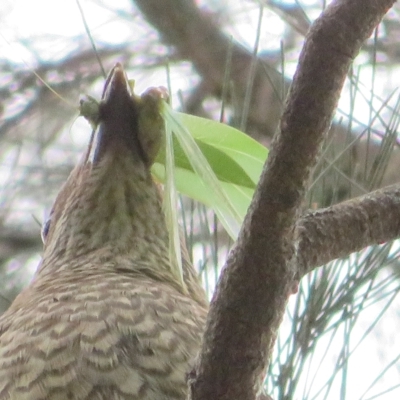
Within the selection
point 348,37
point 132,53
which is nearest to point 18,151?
point 132,53

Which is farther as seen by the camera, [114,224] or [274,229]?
[114,224]

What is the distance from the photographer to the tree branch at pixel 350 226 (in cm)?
83

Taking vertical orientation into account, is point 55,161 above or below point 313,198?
above

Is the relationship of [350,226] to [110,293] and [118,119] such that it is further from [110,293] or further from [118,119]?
[118,119]

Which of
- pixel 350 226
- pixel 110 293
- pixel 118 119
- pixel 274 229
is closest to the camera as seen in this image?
pixel 274 229

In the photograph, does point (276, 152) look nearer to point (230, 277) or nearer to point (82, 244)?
point (230, 277)

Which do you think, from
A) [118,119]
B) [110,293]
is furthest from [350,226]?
[118,119]

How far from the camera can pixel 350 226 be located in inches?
34.1

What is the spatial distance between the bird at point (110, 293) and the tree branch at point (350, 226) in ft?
0.74

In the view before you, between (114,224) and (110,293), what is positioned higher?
(114,224)

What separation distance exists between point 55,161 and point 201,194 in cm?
134

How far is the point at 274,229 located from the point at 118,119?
61 centimetres

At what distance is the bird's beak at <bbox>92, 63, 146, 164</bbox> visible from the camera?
125 cm

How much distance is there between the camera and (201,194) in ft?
3.76
